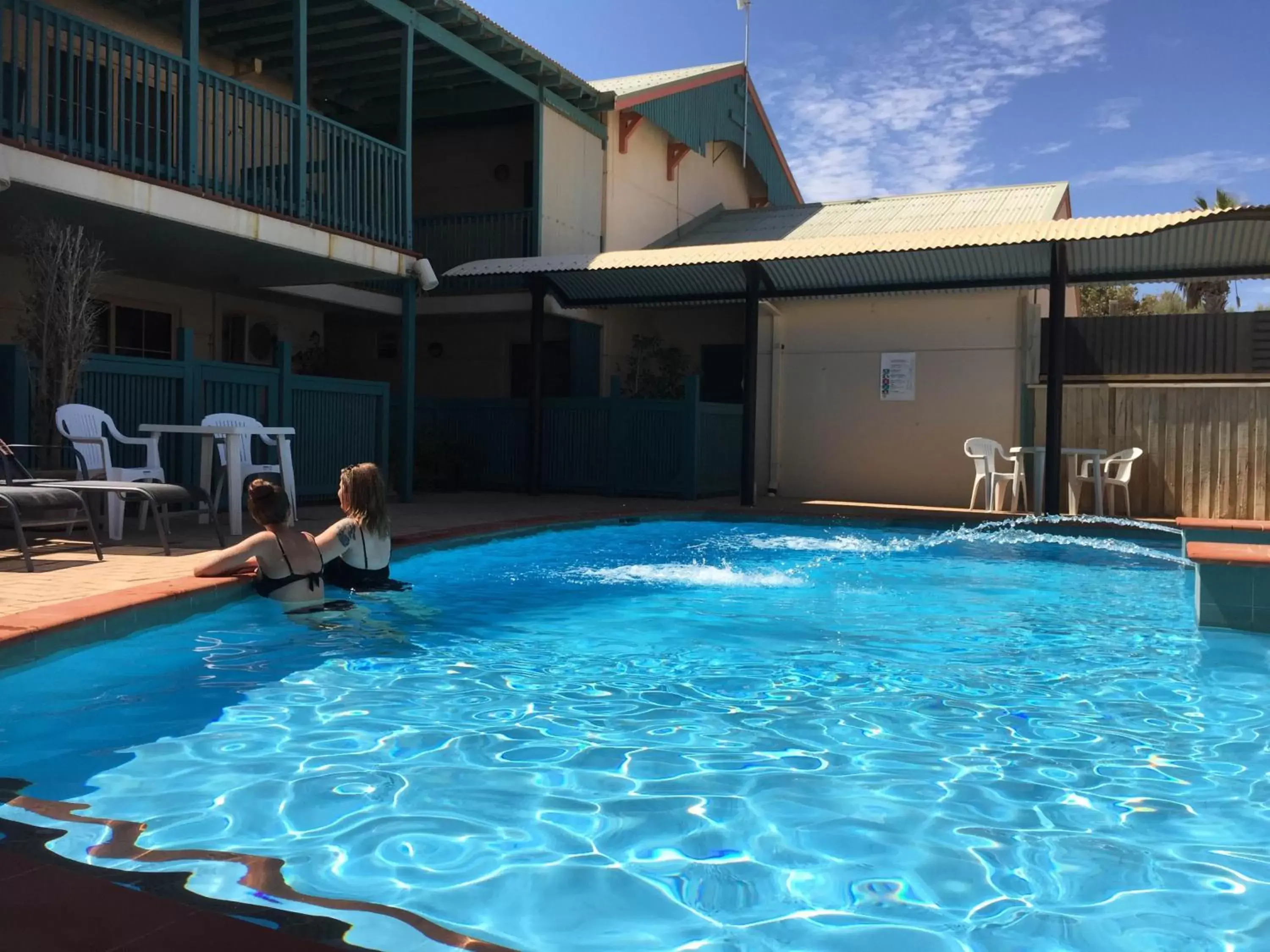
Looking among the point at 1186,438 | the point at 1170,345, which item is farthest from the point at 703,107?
the point at 1186,438

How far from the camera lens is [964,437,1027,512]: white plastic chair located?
12805 mm

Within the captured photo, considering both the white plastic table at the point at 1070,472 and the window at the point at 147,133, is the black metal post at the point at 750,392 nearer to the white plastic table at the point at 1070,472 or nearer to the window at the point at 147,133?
the white plastic table at the point at 1070,472

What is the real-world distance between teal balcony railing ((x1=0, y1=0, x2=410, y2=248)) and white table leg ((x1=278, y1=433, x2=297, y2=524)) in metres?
2.28

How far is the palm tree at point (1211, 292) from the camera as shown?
34.3 meters

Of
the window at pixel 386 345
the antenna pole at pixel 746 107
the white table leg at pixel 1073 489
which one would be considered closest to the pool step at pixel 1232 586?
the white table leg at pixel 1073 489

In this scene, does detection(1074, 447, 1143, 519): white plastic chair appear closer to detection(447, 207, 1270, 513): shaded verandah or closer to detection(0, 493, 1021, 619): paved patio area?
detection(447, 207, 1270, 513): shaded verandah

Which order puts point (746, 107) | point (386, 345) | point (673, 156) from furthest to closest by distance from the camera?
point (746, 107) → point (673, 156) → point (386, 345)

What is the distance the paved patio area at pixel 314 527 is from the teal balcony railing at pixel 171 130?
118 inches

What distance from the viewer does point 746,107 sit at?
773 inches

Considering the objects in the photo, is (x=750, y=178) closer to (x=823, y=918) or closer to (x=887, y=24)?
(x=887, y=24)

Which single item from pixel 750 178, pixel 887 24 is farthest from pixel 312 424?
→ pixel 887 24

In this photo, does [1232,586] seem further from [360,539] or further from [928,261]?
[928,261]

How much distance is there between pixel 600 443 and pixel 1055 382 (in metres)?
5.98

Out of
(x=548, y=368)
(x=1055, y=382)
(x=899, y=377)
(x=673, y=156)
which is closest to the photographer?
(x=1055, y=382)
